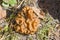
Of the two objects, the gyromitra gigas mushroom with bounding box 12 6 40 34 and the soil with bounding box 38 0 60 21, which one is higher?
the soil with bounding box 38 0 60 21

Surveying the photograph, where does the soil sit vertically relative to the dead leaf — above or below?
above

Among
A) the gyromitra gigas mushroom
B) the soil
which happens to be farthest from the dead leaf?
the soil

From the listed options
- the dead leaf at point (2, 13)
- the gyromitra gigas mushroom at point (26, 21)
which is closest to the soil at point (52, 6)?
the gyromitra gigas mushroom at point (26, 21)

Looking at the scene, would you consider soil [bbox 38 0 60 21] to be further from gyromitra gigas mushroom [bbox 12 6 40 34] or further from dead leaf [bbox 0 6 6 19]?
dead leaf [bbox 0 6 6 19]

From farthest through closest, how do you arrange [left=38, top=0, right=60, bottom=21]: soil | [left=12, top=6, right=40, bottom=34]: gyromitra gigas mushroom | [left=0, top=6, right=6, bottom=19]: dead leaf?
[left=38, top=0, right=60, bottom=21]: soil → [left=0, top=6, right=6, bottom=19]: dead leaf → [left=12, top=6, right=40, bottom=34]: gyromitra gigas mushroom

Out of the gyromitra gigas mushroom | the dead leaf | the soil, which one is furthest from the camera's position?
the soil

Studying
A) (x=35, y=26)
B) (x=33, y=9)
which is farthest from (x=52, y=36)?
(x=33, y=9)

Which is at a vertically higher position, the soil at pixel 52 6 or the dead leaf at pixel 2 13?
the soil at pixel 52 6

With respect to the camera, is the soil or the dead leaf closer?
the dead leaf

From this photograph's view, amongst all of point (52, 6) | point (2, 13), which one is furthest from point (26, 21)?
point (52, 6)

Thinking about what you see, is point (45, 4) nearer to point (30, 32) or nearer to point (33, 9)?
point (33, 9)

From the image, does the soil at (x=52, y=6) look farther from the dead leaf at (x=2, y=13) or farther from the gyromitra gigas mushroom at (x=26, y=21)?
the dead leaf at (x=2, y=13)
